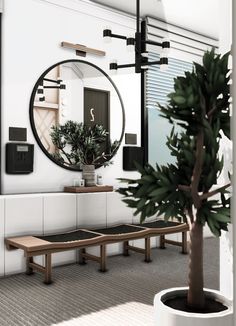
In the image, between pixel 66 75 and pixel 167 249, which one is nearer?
pixel 66 75

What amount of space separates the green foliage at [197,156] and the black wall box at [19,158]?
2662 millimetres

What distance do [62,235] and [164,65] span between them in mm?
2049

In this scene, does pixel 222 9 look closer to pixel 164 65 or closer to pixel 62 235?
pixel 164 65

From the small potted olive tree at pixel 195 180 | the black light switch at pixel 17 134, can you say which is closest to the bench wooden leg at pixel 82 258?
the black light switch at pixel 17 134

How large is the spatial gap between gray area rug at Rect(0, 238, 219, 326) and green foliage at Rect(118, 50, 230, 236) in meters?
1.42

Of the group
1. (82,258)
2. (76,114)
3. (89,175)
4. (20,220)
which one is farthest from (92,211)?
(76,114)

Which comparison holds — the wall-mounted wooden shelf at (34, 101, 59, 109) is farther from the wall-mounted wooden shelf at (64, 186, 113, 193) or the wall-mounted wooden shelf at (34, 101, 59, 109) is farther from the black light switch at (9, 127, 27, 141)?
the wall-mounted wooden shelf at (64, 186, 113, 193)

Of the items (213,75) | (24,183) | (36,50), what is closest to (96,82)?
(36,50)

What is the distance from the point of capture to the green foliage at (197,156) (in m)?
1.65

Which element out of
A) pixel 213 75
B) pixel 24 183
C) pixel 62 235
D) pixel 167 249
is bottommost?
pixel 167 249

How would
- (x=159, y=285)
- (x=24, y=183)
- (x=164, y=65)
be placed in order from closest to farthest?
(x=159, y=285) → (x=164, y=65) → (x=24, y=183)

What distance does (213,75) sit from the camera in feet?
5.45

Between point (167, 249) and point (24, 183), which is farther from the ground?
point (24, 183)

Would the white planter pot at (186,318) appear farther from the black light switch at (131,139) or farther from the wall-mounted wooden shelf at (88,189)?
the black light switch at (131,139)
